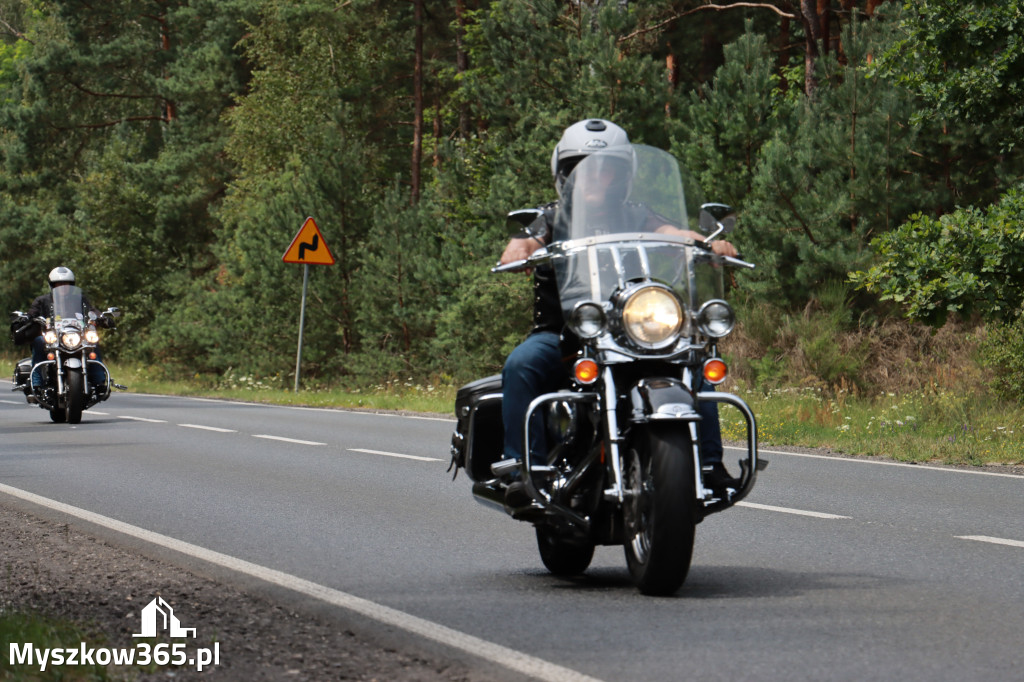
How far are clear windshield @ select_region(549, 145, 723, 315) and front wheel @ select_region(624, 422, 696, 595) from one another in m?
0.70

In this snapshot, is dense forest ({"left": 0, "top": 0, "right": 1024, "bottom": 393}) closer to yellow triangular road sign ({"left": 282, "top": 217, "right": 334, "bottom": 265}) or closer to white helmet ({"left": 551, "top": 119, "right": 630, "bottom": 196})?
yellow triangular road sign ({"left": 282, "top": 217, "right": 334, "bottom": 265})

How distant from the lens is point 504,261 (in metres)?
6.93

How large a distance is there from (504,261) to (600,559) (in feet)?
5.70

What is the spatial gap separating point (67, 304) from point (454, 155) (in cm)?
1177

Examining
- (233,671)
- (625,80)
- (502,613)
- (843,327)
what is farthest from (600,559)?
(625,80)

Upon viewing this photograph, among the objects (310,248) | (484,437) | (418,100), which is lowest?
(484,437)

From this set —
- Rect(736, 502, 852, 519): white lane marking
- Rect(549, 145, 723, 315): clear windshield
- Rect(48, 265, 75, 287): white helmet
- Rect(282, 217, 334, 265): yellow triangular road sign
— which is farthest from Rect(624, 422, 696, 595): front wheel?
Rect(282, 217, 334, 265): yellow triangular road sign

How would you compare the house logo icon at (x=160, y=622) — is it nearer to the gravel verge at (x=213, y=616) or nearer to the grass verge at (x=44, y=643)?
the gravel verge at (x=213, y=616)

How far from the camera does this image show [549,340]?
6727 millimetres

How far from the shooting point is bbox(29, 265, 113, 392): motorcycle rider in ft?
63.8

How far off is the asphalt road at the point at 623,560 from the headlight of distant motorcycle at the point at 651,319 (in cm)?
109

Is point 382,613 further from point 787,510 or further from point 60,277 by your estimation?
point 60,277

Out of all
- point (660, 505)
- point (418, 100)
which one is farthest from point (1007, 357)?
point (418, 100)

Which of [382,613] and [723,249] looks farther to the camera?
[723,249]
